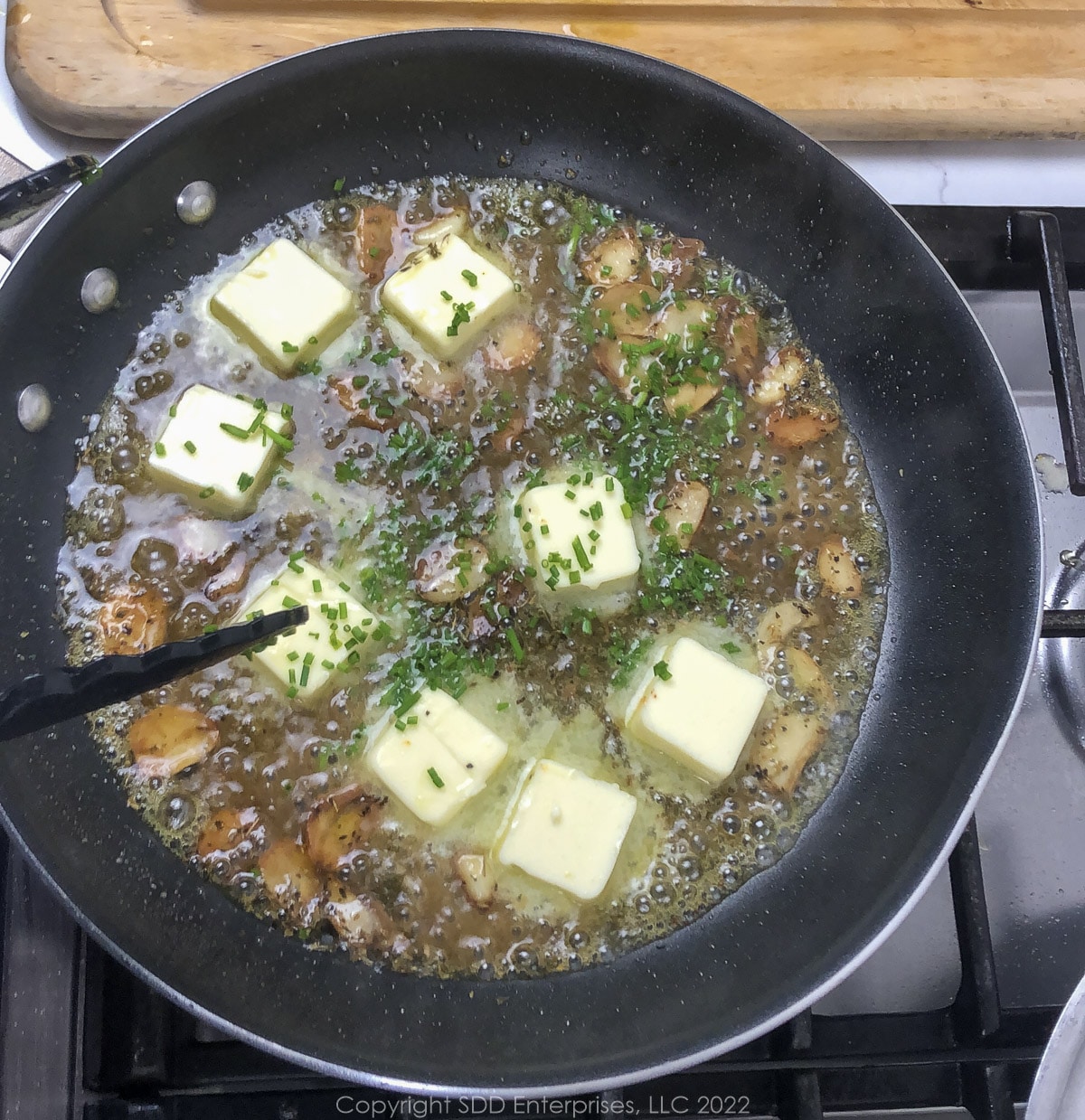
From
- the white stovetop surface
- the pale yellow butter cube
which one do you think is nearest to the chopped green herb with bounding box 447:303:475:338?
the pale yellow butter cube

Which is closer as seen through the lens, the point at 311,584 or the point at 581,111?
the point at 311,584

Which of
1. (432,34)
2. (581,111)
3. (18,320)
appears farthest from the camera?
(581,111)

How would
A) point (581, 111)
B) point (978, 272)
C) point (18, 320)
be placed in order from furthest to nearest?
point (978, 272) → point (581, 111) → point (18, 320)

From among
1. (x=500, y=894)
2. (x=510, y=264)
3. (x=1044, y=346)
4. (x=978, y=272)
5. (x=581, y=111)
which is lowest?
(x=500, y=894)

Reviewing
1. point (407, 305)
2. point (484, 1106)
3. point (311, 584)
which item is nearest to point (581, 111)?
point (407, 305)

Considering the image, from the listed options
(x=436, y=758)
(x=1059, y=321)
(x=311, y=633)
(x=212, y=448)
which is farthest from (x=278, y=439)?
(x=1059, y=321)

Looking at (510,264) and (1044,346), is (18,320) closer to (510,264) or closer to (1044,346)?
(510,264)

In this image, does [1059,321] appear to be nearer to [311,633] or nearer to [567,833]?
[567,833]
